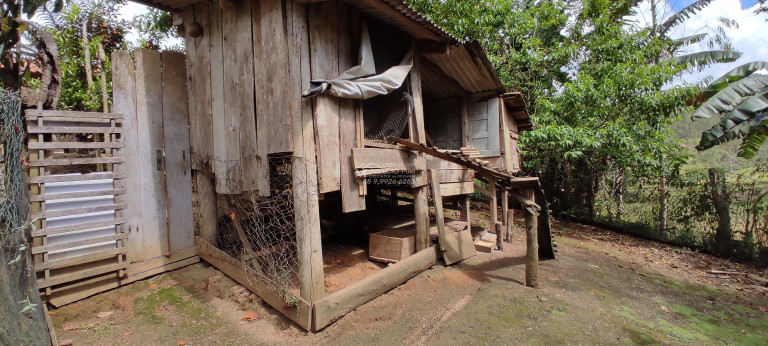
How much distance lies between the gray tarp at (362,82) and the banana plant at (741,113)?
8.27 m

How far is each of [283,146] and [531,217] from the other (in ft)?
13.8

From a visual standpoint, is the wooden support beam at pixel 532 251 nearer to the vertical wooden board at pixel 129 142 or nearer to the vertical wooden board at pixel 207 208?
the vertical wooden board at pixel 207 208

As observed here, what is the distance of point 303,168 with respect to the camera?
3.98 meters

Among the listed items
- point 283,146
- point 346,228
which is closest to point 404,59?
point 283,146

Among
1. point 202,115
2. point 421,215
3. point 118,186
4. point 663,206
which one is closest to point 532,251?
point 421,215

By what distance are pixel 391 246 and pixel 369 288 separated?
3.97 ft

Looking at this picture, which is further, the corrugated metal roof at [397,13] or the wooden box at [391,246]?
the wooden box at [391,246]

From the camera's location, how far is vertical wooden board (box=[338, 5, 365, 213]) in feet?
15.0

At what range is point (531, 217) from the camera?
5602mm

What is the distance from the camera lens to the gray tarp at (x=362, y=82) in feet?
13.2

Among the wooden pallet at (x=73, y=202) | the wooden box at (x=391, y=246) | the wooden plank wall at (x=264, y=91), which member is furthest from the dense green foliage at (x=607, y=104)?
the wooden pallet at (x=73, y=202)

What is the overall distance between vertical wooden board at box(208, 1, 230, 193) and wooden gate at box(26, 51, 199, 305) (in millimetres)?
947

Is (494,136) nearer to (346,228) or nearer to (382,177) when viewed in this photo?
(382,177)

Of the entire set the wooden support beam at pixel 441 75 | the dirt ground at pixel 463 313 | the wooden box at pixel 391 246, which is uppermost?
the wooden support beam at pixel 441 75
